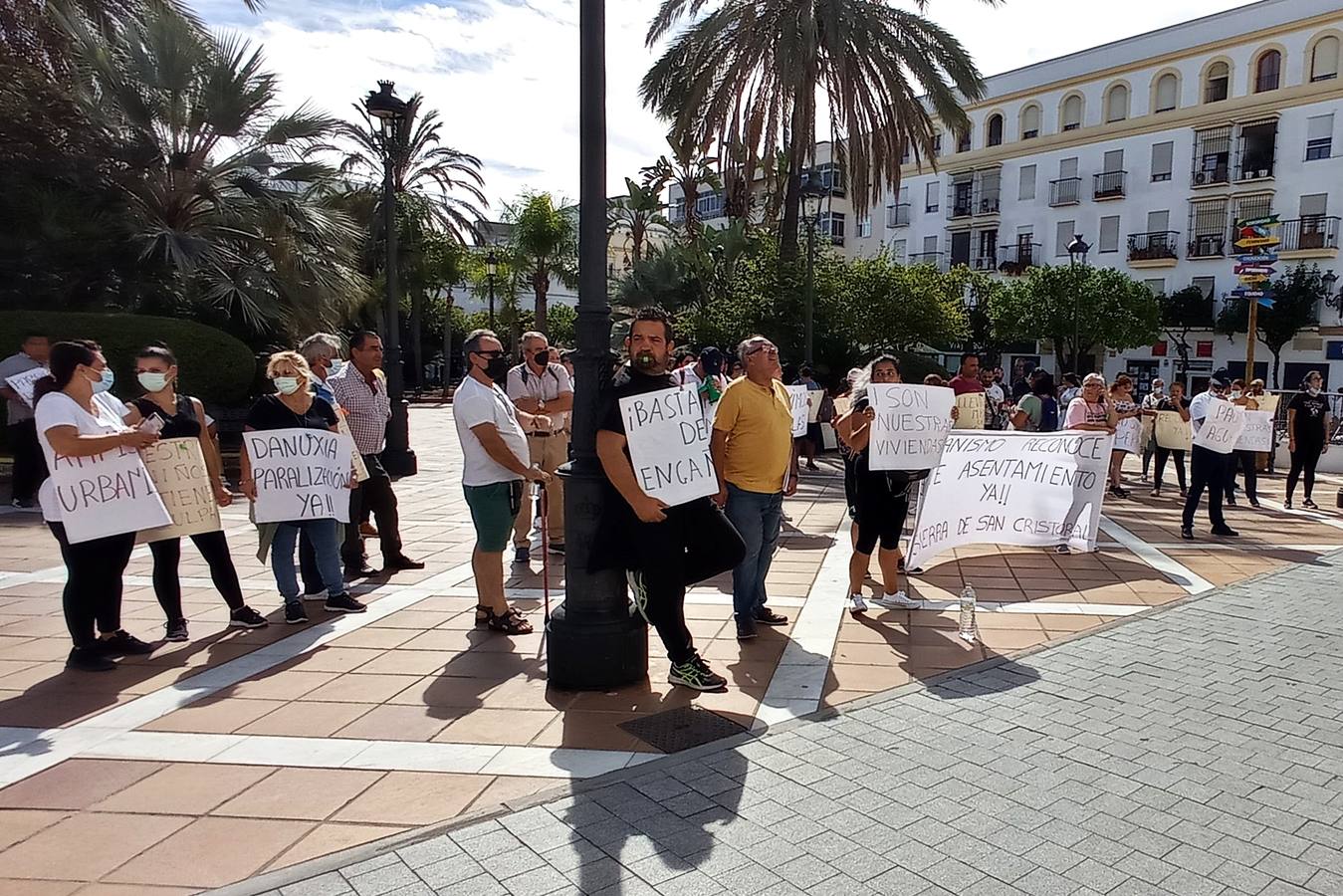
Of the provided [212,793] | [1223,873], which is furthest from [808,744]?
[212,793]

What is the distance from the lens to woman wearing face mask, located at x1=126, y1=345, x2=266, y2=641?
5320 millimetres

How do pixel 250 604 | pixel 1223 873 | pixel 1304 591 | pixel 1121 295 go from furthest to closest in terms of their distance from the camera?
pixel 1121 295 → pixel 1304 591 → pixel 250 604 → pixel 1223 873

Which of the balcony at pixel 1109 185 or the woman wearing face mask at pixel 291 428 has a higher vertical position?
the balcony at pixel 1109 185

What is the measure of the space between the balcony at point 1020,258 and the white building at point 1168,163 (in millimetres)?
68

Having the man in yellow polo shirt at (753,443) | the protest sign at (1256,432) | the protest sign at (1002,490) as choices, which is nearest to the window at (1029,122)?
the protest sign at (1256,432)

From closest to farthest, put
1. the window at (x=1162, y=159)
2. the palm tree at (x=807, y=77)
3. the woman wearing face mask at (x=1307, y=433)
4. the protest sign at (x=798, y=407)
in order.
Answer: the protest sign at (x=798, y=407) → the woman wearing face mask at (x=1307, y=433) → the palm tree at (x=807, y=77) → the window at (x=1162, y=159)

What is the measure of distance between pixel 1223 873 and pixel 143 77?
16.2 metres

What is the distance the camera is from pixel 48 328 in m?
12.8

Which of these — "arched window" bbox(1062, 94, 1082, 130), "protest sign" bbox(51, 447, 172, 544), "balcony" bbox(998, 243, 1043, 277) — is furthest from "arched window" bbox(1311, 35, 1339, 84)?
"protest sign" bbox(51, 447, 172, 544)

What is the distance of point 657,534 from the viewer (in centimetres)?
447

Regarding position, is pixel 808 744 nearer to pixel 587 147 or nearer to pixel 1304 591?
pixel 587 147

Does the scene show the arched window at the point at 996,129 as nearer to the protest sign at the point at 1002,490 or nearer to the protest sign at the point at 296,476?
the protest sign at the point at 1002,490

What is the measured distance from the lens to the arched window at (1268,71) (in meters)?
35.7

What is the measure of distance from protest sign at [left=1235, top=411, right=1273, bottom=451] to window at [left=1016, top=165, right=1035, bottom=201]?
35352 mm
